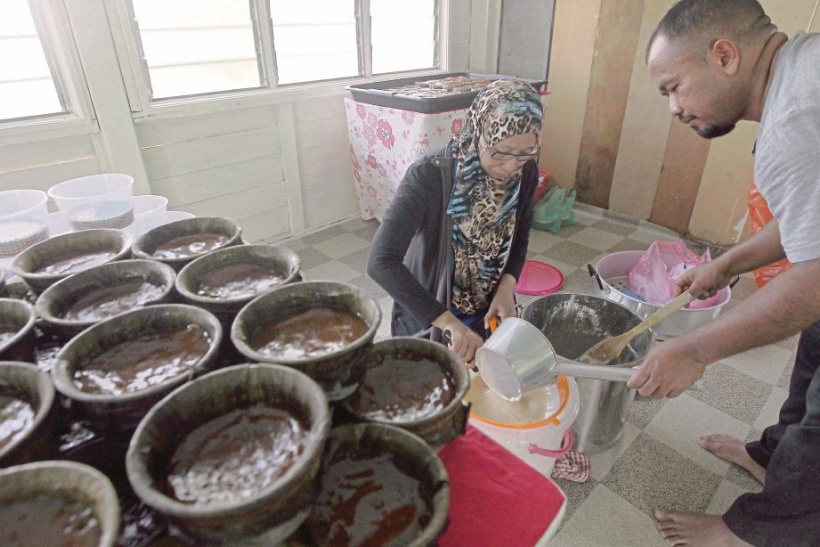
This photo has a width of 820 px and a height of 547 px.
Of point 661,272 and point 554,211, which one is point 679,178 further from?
point 661,272

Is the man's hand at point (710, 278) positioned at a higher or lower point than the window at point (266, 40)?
lower

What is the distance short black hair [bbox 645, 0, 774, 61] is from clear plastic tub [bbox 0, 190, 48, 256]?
1.57 metres

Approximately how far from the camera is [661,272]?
2.11 m

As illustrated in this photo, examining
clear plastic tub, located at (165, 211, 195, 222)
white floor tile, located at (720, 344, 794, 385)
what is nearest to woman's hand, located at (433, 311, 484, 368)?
clear plastic tub, located at (165, 211, 195, 222)

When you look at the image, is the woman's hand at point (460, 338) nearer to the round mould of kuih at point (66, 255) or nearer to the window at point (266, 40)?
the round mould of kuih at point (66, 255)

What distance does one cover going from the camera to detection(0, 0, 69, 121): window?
187 cm

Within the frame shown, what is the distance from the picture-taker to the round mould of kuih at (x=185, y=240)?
856 mm

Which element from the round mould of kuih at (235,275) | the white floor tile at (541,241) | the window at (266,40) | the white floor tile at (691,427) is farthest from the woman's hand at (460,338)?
the window at (266,40)

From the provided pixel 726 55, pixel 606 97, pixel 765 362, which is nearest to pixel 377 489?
pixel 726 55

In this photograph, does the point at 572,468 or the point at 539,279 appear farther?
the point at 539,279

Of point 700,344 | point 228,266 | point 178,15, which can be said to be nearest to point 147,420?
point 228,266

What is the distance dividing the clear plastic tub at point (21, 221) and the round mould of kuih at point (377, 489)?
1.08m

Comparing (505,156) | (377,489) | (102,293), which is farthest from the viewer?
(505,156)

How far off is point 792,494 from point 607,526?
46cm
